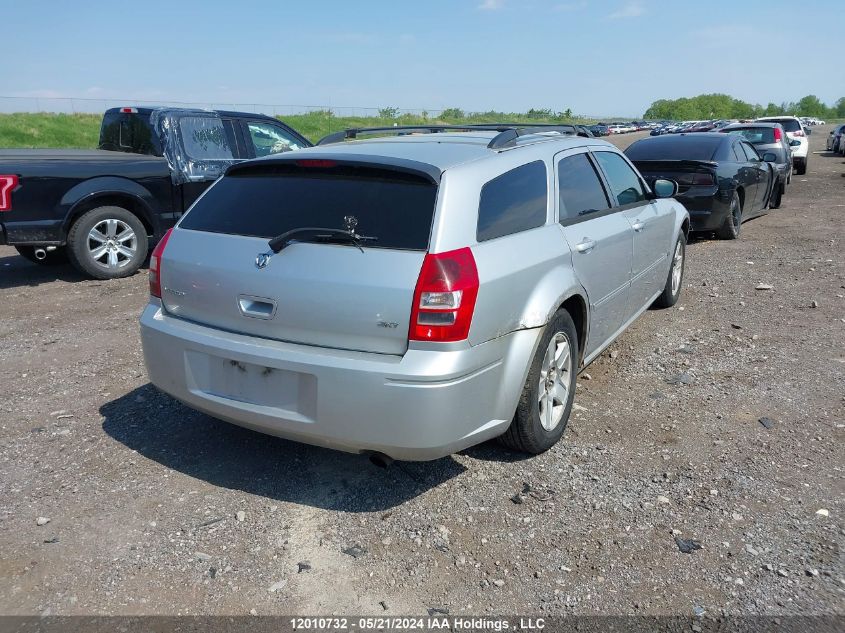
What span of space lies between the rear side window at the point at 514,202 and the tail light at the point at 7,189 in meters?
5.77

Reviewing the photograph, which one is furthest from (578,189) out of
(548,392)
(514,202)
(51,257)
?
(51,257)

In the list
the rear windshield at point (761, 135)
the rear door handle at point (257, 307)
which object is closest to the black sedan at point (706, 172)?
the rear windshield at point (761, 135)

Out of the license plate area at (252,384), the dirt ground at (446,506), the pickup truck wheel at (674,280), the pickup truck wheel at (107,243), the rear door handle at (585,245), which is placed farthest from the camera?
the pickup truck wheel at (107,243)

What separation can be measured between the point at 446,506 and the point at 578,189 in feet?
7.19

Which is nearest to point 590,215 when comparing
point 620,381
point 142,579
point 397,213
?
point 620,381

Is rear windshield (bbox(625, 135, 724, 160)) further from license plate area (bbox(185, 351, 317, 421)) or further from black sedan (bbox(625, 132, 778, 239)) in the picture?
license plate area (bbox(185, 351, 317, 421))

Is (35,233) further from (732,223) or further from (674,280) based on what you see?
(732,223)

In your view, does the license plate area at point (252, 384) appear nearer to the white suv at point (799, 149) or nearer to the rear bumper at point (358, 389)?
the rear bumper at point (358, 389)

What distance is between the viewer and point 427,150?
3.77 m

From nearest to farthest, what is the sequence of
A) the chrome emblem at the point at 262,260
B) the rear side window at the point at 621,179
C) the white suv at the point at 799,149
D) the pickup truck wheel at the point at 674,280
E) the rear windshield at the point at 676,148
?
the chrome emblem at the point at 262,260, the rear side window at the point at 621,179, the pickup truck wheel at the point at 674,280, the rear windshield at the point at 676,148, the white suv at the point at 799,149

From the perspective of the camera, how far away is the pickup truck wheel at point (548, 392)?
3676 millimetres

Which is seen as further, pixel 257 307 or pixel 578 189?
pixel 578 189

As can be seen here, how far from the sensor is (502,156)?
3859 millimetres

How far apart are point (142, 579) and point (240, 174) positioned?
206 cm
